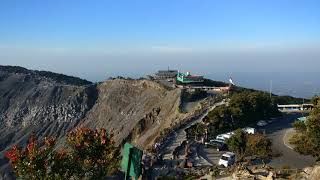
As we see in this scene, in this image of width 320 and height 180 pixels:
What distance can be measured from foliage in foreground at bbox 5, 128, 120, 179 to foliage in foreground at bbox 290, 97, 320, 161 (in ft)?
57.0

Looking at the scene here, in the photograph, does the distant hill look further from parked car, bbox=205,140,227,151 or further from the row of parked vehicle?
parked car, bbox=205,140,227,151

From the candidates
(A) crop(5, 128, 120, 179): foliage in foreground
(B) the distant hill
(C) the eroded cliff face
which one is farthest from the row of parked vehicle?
(B) the distant hill

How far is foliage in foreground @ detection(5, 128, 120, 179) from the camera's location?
74.5 feet

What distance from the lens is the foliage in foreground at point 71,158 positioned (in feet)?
74.5

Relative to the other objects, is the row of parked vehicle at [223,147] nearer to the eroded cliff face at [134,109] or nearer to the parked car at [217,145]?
the parked car at [217,145]

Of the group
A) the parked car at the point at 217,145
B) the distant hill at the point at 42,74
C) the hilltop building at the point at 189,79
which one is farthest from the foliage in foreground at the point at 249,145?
the distant hill at the point at 42,74

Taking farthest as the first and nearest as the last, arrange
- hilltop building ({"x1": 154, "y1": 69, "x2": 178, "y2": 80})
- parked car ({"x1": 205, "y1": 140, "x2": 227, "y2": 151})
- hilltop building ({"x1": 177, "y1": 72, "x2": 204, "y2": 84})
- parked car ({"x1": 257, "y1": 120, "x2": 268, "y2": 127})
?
hilltop building ({"x1": 154, "y1": 69, "x2": 178, "y2": 80}) → hilltop building ({"x1": 177, "y1": 72, "x2": 204, "y2": 84}) → parked car ({"x1": 257, "y1": 120, "x2": 268, "y2": 127}) → parked car ({"x1": 205, "y1": 140, "x2": 227, "y2": 151})

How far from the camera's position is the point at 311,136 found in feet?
125

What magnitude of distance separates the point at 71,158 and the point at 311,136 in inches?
795

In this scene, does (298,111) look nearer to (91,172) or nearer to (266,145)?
(266,145)

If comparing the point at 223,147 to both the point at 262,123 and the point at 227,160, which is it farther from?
the point at 262,123

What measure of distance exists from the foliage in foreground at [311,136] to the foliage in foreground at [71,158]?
17.4m

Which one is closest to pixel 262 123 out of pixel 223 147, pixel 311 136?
pixel 223 147

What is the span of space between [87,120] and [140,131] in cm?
2868
